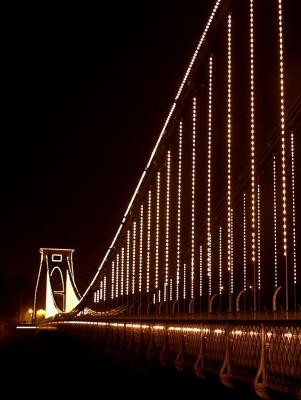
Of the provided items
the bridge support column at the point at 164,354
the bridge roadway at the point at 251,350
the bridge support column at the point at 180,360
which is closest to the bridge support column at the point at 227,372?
the bridge roadway at the point at 251,350

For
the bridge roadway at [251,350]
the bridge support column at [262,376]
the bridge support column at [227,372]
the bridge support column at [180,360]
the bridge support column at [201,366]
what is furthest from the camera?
the bridge support column at [180,360]

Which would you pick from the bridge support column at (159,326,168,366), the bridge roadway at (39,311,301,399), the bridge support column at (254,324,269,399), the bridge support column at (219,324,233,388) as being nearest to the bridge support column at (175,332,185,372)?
the bridge roadway at (39,311,301,399)

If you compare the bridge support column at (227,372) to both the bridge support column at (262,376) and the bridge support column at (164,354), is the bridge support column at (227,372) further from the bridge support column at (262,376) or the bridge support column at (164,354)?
the bridge support column at (164,354)

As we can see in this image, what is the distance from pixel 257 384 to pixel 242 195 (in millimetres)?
11804

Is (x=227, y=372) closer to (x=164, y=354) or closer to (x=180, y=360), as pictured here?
(x=180, y=360)

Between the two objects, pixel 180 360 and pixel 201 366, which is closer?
pixel 201 366

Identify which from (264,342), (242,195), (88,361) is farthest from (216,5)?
(88,361)

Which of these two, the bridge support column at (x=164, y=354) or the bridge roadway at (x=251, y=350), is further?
the bridge support column at (x=164, y=354)

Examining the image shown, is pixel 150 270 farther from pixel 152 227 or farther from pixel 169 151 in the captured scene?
pixel 169 151

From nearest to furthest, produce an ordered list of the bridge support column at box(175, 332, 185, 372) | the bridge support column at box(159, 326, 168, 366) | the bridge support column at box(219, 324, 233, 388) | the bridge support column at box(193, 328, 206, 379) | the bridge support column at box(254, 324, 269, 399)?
the bridge support column at box(254, 324, 269, 399) → the bridge support column at box(219, 324, 233, 388) → the bridge support column at box(193, 328, 206, 379) → the bridge support column at box(175, 332, 185, 372) → the bridge support column at box(159, 326, 168, 366)

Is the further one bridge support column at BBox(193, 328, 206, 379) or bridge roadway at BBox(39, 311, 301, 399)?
bridge support column at BBox(193, 328, 206, 379)

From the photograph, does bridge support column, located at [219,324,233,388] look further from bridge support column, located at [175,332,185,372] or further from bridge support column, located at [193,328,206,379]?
bridge support column, located at [175,332,185,372]

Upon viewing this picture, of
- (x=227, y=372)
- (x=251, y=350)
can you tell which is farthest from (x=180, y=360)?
(x=251, y=350)

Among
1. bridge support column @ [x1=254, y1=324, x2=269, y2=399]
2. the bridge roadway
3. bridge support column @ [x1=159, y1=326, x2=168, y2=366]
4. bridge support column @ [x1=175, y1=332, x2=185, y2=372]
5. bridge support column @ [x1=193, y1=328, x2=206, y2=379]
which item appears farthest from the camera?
bridge support column @ [x1=159, y1=326, x2=168, y2=366]
